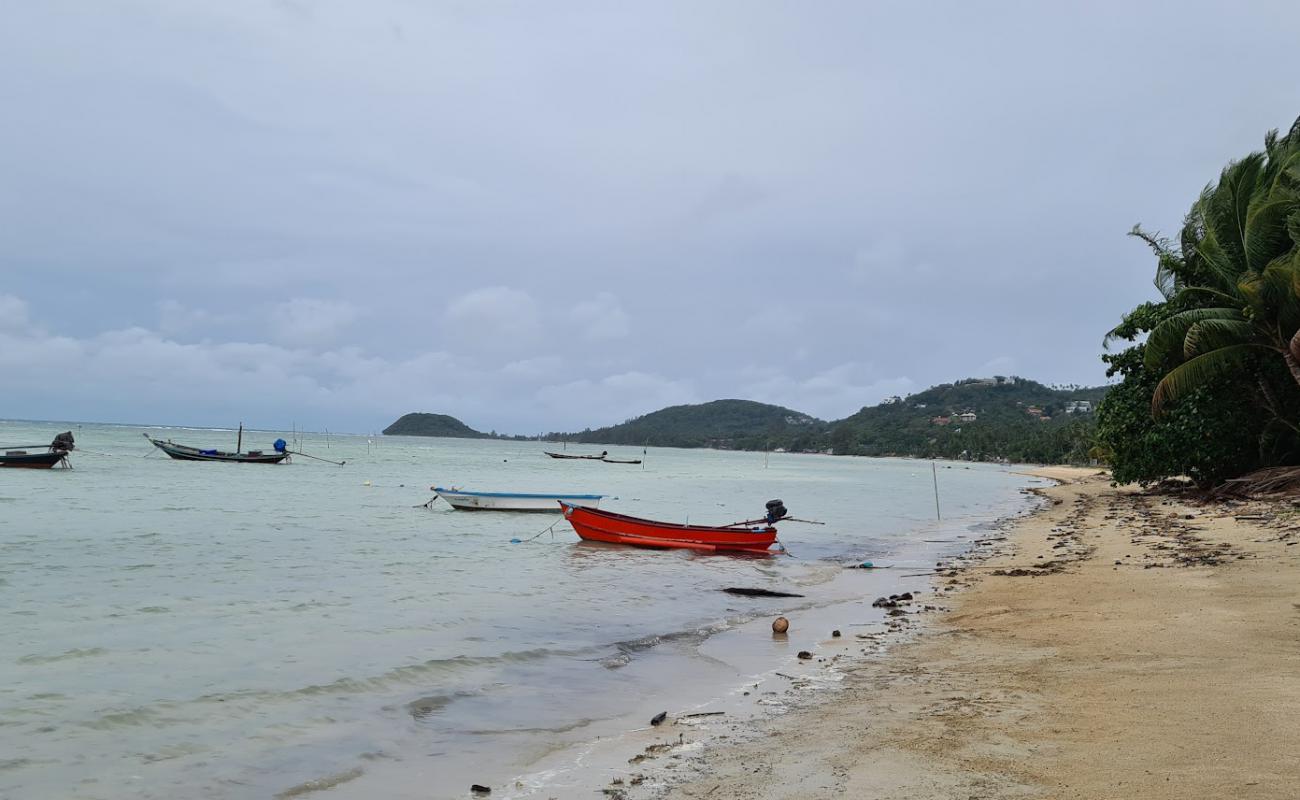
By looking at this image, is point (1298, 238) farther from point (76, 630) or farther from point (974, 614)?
point (76, 630)

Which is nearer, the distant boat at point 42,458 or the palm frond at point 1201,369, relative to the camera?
the palm frond at point 1201,369

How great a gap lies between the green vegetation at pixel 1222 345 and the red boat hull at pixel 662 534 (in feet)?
43.0

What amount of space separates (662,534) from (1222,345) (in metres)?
16.8

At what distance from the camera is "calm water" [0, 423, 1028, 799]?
6.23 m

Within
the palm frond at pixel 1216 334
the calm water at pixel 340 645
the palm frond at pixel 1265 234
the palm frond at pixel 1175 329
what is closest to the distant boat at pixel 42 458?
the calm water at pixel 340 645

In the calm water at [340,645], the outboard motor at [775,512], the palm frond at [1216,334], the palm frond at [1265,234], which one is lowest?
the calm water at [340,645]

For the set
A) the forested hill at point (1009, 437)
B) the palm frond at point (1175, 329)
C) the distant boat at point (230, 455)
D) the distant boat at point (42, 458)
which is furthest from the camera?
the forested hill at point (1009, 437)

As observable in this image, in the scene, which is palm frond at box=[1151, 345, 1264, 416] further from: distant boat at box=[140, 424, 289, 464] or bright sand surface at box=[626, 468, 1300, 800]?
distant boat at box=[140, 424, 289, 464]

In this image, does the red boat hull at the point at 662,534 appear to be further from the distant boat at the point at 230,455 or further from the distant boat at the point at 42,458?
the distant boat at the point at 230,455

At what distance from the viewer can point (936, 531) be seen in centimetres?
2798

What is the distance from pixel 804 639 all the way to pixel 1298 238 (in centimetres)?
1702

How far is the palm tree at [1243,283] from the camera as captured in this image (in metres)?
20.8

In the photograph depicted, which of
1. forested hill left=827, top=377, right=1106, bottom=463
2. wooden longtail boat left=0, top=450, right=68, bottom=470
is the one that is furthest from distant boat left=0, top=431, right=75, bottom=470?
forested hill left=827, top=377, right=1106, bottom=463

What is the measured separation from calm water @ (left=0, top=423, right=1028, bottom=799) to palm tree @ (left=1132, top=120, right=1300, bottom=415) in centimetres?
904
